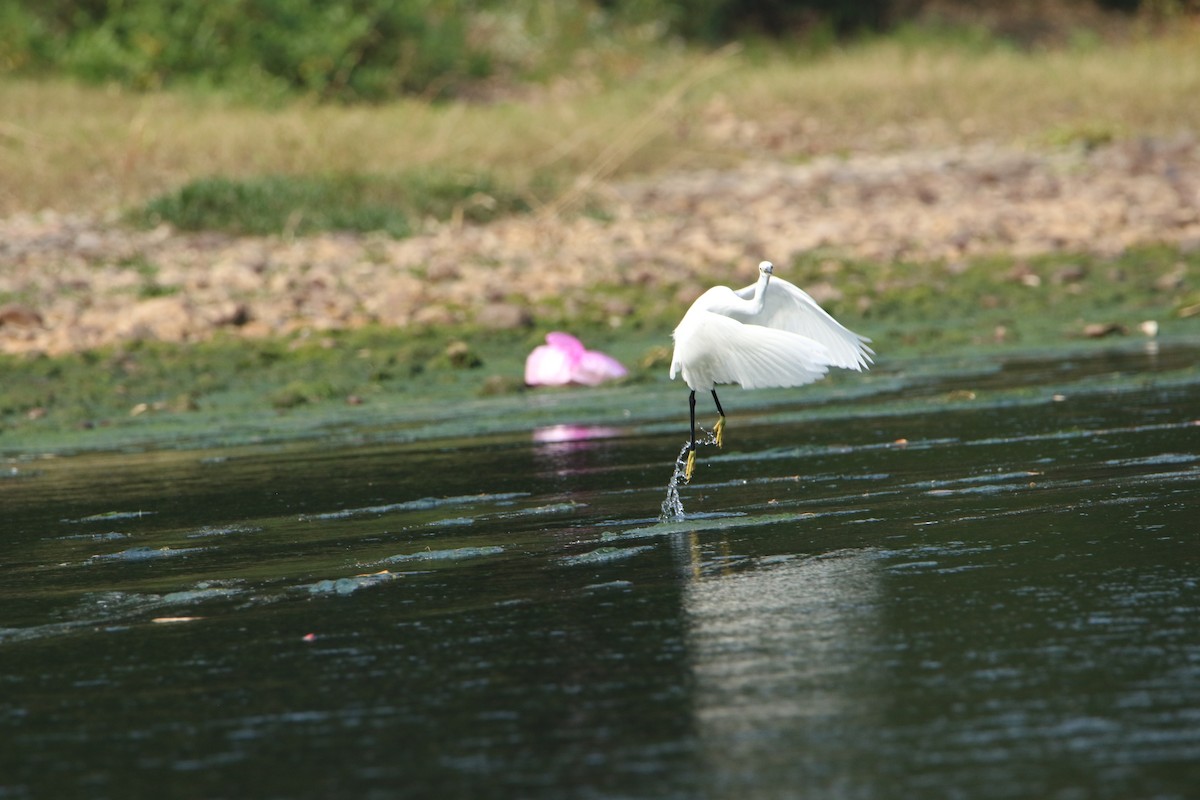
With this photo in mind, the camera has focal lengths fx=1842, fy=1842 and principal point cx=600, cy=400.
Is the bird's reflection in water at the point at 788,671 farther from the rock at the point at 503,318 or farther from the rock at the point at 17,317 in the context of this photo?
the rock at the point at 17,317

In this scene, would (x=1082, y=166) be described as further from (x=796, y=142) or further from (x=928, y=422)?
(x=928, y=422)

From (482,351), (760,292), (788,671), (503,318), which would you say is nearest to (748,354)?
(760,292)

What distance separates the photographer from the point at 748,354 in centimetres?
638

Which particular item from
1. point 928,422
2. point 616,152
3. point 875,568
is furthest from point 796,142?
point 875,568

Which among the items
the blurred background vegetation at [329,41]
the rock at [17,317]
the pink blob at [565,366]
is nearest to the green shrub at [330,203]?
the rock at [17,317]

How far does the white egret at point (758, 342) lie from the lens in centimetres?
626

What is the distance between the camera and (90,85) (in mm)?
21641

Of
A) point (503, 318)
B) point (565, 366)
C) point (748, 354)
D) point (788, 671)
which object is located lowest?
point (788, 671)

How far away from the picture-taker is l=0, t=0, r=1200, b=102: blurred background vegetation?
2212 cm

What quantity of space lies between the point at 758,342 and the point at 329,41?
17.3 meters

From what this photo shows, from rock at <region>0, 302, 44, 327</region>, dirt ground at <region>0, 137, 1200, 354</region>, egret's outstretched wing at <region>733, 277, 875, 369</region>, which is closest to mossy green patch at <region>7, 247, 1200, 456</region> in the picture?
dirt ground at <region>0, 137, 1200, 354</region>

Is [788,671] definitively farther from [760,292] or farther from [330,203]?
[330,203]

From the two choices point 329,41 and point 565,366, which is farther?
point 329,41

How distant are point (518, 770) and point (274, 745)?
22.3 inches
